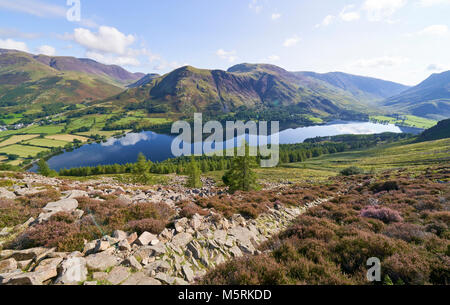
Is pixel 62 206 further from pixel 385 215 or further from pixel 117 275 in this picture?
pixel 385 215

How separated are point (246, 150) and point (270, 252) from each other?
80.9 ft

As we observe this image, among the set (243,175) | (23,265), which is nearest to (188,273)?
(23,265)

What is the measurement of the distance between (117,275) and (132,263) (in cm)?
52

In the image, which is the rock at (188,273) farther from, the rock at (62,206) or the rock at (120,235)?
the rock at (62,206)

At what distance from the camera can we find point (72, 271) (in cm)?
535

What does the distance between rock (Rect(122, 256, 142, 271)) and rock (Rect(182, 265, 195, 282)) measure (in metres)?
1.53

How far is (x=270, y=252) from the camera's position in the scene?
25.6 feet

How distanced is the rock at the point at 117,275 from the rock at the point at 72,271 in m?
0.67

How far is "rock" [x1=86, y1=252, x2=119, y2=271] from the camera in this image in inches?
227

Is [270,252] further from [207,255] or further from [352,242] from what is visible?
[352,242]

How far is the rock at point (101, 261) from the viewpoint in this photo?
5.78 metres

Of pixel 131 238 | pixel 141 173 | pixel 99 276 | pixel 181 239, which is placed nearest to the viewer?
pixel 99 276

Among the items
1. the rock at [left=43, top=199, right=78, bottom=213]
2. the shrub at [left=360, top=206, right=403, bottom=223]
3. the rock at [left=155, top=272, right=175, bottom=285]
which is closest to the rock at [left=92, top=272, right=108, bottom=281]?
the rock at [left=155, top=272, right=175, bottom=285]
